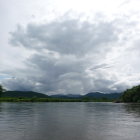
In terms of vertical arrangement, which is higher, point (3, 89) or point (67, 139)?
point (3, 89)

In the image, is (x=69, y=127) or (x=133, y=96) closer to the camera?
(x=69, y=127)

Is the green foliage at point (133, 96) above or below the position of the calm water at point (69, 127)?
above

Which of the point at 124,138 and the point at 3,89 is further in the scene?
the point at 3,89

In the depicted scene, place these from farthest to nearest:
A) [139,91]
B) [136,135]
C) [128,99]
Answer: [128,99] < [139,91] < [136,135]

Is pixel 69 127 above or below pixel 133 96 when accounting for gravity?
below

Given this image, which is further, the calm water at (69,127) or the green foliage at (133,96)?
the green foliage at (133,96)

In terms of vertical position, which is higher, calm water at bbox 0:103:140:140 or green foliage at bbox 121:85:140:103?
green foliage at bbox 121:85:140:103

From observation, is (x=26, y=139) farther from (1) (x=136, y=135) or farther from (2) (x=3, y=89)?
(2) (x=3, y=89)

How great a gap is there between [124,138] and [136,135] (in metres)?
2.47

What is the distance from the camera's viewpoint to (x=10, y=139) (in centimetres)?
2014

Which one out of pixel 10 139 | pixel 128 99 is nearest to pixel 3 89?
pixel 128 99

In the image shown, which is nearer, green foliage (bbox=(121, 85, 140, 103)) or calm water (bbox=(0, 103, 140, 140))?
calm water (bbox=(0, 103, 140, 140))

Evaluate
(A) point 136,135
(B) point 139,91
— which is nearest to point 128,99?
(B) point 139,91

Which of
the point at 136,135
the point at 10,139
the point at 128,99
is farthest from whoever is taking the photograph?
the point at 128,99
